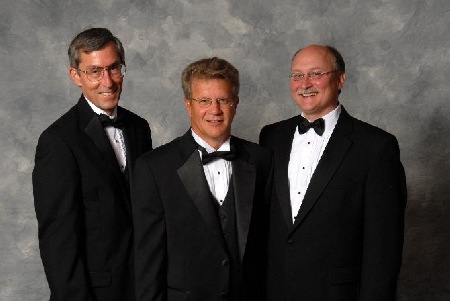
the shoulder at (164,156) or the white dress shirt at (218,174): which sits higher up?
the shoulder at (164,156)

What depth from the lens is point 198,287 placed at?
313 centimetres

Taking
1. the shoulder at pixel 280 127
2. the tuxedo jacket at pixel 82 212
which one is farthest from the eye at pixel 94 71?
the shoulder at pixel 280 127

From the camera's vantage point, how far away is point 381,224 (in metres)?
3.31

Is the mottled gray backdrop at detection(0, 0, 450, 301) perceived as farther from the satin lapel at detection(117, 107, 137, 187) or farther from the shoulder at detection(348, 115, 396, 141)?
the shoulder at detection(348, 115, 396, 141)

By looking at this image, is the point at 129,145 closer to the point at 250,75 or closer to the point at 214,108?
the point at 214,108

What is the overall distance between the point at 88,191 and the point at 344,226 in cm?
110

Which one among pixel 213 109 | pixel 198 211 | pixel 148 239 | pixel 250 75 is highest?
pixel 250 75

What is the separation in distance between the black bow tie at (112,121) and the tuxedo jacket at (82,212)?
31mm

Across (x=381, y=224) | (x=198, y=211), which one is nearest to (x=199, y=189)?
(x=198, y=211)

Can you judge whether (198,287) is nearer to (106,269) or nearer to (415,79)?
(106,269)

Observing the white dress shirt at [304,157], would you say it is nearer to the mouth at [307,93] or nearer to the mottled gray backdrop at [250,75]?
the mouth at [307,93]

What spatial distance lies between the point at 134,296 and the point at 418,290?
249cm

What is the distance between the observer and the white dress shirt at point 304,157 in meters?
3.40

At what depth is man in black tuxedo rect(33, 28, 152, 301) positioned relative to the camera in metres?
3.19
